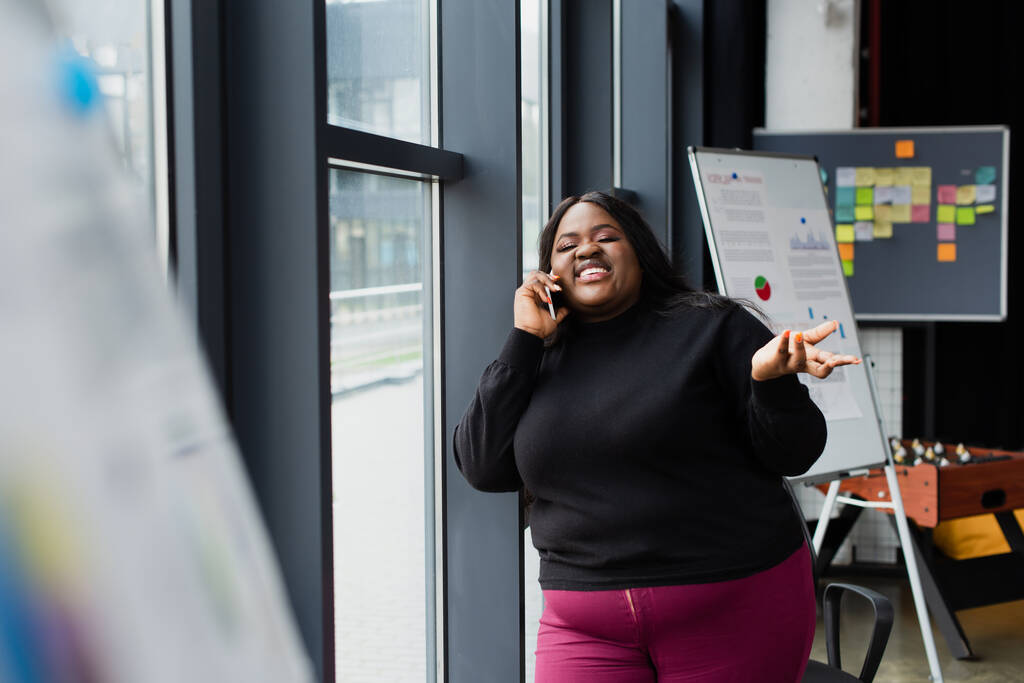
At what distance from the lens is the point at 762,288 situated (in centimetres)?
290

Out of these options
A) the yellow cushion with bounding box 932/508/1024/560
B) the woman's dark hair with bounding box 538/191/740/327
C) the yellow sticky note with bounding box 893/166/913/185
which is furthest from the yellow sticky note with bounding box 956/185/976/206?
the woman's dark hair with bounding box 538/191/740/327

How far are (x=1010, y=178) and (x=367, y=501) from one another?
4.75 meters

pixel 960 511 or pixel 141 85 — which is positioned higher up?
pixel 141 85

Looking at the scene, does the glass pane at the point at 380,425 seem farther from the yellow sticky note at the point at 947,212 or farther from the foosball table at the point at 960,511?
the yellow sticky note at the point at 947,212

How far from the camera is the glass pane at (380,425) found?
1.66 m

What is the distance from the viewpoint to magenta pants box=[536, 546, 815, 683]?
60.7 inches

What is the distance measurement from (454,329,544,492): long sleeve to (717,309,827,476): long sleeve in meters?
0.33

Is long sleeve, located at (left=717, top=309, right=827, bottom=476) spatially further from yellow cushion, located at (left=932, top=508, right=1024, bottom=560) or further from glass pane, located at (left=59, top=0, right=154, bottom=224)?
yellow cushion, located at (left=932, top=508, right=1024, bottom=560)

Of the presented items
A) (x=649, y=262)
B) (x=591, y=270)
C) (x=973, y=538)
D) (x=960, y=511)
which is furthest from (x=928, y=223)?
(x=591, y=270)

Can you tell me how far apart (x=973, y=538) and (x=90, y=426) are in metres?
4.54

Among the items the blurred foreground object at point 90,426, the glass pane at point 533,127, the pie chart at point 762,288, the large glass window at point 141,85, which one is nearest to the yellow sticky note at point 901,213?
the pie chart at point 762,288

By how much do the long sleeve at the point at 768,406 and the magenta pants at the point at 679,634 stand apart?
20 centimetres

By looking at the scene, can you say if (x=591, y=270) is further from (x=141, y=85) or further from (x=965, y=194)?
(x=965, y=194)

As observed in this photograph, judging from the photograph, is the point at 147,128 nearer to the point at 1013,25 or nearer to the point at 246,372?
the point at 246,372
